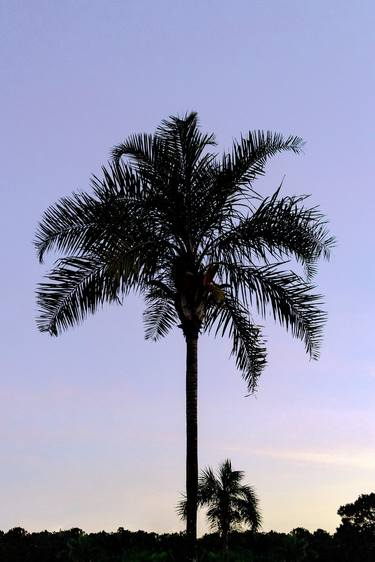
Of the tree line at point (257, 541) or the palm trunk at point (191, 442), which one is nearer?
the palm trunk at point (191, 442)

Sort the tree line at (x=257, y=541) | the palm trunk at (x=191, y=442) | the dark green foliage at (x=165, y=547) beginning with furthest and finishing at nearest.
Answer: the tree line at (x=257, y=541) → the dark green foliage at (x=165, y=547) → the palm trunk at (x=191, y=442)

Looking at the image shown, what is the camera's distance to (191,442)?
16.9 metres

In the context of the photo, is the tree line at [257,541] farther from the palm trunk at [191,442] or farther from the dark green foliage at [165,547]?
the palm trunk at [191,442]

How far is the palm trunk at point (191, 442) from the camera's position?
1638 centimetres

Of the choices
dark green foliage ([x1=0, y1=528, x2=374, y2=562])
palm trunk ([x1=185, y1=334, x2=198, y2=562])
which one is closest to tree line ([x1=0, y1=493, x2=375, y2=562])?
dark green foliage ([x1=0, y1=528, x2=374, y2=562])

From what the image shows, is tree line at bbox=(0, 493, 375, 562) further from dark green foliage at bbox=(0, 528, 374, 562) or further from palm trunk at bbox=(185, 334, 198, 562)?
palm trunk at bbox=(185, 334, 198, 562)

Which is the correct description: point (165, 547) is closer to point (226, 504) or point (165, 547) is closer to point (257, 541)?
point (226, 504)

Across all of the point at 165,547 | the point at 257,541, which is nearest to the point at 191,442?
the point at 165,547

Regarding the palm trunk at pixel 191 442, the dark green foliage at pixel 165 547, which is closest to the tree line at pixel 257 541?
the dark green foliage at pixel 165 547

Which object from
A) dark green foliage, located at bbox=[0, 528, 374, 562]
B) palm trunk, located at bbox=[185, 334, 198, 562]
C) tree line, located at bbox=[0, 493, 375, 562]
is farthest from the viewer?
tree line, located at bbox=[0, 493, 375, 562]

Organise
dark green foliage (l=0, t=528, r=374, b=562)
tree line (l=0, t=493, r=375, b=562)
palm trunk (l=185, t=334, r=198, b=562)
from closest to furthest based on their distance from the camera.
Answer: palm trunk (l=185, t=334, r=198, b=562)
dark green foliage (l=0, t=528, r=374, b=562)
tree line (l=0, t=493, r=375, b=562)

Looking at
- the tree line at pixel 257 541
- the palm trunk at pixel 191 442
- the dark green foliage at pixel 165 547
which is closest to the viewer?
the palm trunk at pixel 191 442

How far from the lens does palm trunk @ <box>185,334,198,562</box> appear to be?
1638 cm

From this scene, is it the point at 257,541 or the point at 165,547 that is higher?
the point at 257,541
